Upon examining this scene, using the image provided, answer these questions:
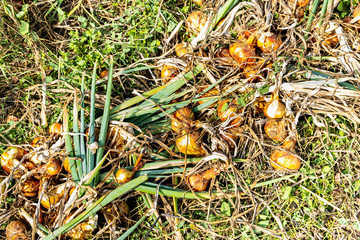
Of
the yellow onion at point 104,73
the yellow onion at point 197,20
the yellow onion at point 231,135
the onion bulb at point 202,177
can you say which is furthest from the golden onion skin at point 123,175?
the yellow onion at point 197,20

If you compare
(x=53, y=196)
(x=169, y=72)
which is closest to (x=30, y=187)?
(x=53, y=196)

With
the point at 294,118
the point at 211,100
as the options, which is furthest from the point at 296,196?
the point at 211,100

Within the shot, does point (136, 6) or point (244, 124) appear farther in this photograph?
point (136, 6)

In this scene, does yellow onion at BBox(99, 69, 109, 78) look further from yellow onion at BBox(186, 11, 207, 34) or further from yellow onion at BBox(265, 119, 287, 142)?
yellow onion at BBox(265, 119, 287, 142)

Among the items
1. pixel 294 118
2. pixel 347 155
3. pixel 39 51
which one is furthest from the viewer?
pixel 39 51

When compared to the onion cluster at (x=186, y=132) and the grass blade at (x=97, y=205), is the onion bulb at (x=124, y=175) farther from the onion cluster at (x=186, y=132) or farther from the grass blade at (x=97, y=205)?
the onion cluster at (x=186, y=132)

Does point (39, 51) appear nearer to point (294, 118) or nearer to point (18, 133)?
point (18, 133)

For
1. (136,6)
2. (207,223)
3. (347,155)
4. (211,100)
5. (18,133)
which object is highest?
(136,6)

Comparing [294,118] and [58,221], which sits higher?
[294,118]
